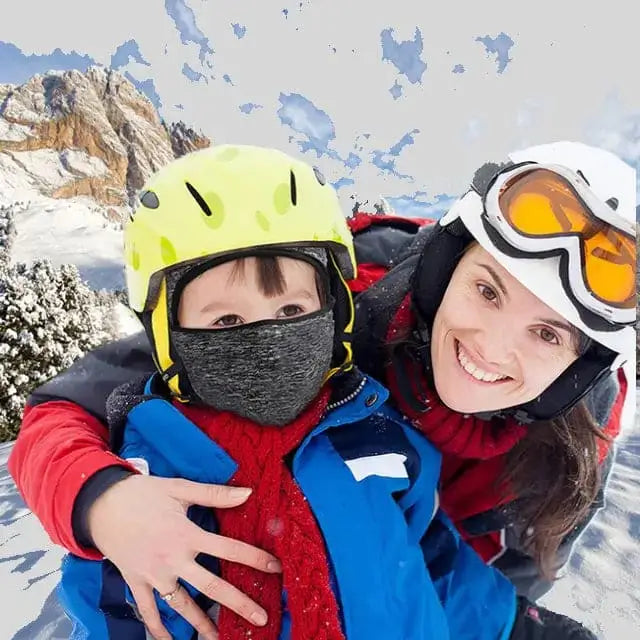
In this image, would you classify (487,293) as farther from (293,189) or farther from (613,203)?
(293,189)

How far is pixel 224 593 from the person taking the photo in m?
1.32

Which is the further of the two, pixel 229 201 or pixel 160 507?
pixel 229 201

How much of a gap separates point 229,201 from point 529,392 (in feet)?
3.65

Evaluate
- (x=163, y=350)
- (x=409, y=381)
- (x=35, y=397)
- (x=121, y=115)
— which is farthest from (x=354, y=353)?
(x=121, y=115)

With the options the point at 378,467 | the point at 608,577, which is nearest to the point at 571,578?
the point at 608,577

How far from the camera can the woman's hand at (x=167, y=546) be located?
1322 mm

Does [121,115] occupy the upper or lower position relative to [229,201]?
lower

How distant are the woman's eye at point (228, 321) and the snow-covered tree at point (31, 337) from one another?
12751mm

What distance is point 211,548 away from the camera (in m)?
1.33

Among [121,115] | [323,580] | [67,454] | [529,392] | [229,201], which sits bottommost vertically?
[121,115]

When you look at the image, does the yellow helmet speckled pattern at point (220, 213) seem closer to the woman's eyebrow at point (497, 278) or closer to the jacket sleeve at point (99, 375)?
the jacket sleeve at point (99, 375)

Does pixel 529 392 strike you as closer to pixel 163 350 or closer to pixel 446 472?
pixel 446 472

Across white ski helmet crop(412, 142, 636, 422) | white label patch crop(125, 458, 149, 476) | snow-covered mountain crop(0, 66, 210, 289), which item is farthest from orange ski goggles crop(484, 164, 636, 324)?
snow-covered mountain crop(0, 66, 210, 289)

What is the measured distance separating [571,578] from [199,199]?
2867mm
